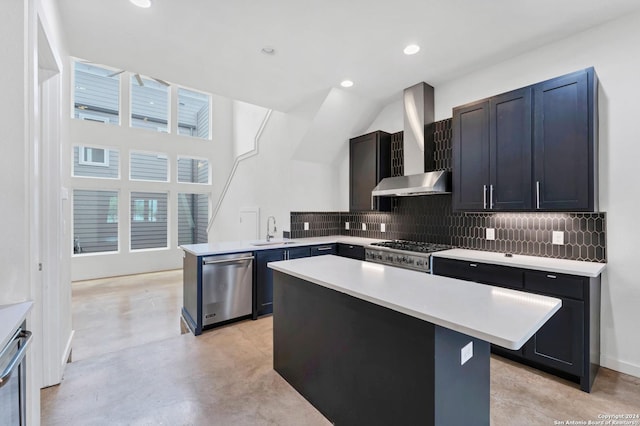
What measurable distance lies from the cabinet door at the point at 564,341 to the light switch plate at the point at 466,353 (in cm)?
138

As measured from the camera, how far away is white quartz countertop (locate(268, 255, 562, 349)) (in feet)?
3.79

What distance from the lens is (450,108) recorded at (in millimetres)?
3711

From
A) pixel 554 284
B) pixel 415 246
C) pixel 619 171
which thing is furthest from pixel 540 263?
pixel 415 246

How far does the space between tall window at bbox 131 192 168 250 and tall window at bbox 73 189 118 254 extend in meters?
0.36

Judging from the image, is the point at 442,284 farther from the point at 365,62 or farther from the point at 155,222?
the point at 155,222

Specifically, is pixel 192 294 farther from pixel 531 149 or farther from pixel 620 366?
pixel 620 366

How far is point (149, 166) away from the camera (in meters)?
6.93

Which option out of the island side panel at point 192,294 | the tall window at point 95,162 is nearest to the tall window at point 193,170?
the tall window at point 95,162

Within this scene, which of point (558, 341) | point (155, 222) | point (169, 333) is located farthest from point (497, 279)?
point (155, 222)

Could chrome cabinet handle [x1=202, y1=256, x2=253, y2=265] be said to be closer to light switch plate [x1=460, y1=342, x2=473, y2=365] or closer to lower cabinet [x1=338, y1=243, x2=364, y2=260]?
lower cabinet [x1=338, y1=243, x2=364, y2=260]

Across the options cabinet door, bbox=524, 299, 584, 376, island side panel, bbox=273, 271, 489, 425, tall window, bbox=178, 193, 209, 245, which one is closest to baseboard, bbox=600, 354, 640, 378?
cabinet door, bbox=524, 299, 584, 376

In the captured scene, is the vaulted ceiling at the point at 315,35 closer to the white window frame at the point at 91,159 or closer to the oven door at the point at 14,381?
the oven door at the point at 14,381

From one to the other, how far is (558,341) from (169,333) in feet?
12.7

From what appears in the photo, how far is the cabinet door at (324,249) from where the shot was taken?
4289 millimetres
